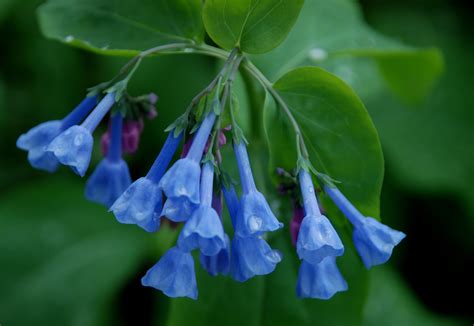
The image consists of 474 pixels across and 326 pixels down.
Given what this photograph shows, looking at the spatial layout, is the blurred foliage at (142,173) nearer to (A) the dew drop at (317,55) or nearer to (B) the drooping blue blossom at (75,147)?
(A) the dew drop at (317,55)

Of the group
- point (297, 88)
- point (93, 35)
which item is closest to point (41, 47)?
point (93, 35)

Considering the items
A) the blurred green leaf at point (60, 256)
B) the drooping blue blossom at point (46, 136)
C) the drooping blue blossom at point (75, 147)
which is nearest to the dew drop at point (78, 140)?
the drooping blue blossom at point (75, 147)

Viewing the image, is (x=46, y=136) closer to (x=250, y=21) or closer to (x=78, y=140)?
(x=78, y=140)

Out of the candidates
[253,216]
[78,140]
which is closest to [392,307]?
[253,216]

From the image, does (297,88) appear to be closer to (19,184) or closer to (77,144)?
(77,144)

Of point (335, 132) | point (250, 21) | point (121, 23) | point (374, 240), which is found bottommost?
point (374, 240)

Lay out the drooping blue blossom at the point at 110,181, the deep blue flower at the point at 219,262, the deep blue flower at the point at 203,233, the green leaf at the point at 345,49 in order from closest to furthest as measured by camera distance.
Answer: the deep blue flower at the point at 203,233
the deep blue flower at the point at 219,262
the drooping blue blossom at the point at 110,181
the green leaf at the point at 345,49
